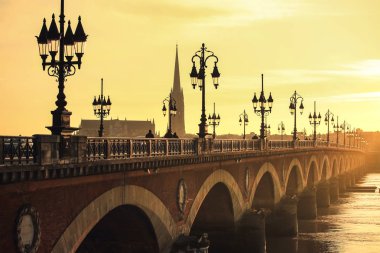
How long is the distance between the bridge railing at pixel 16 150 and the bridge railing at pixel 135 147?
124 inches

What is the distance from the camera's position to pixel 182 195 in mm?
29531

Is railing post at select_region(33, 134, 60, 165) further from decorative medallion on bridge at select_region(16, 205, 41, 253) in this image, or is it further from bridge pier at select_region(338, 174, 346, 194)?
bridge pier at select_region(338, 174, 346, 194)

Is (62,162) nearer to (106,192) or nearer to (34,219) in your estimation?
(34,219)

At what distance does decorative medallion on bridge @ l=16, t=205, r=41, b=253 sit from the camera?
624 inches

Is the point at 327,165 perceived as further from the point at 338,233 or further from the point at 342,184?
the point at 338,233

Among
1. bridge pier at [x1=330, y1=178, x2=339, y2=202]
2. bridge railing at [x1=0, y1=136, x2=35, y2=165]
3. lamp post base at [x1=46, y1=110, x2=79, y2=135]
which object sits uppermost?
lamp post base at [x1=46, y1=110, x2=79, y2=135]

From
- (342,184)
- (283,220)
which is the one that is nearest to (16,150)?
(283,220)

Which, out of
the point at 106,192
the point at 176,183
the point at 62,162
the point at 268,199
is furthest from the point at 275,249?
the point at 62,162

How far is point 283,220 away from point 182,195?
26.7m

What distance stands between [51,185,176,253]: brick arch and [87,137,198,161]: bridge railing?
1.18 metres

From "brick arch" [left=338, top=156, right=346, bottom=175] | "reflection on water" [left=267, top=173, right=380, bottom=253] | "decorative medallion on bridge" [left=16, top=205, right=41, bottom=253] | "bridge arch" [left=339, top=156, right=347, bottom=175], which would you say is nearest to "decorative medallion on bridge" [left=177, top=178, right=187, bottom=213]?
"decorative medallion on bridge" [left=16, top=205, right=41, bottom=253]

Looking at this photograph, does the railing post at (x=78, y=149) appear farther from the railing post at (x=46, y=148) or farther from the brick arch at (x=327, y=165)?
the brick arch at (x=327, y=165)

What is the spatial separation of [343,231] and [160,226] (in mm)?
37100

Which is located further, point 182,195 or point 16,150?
point 182,195
